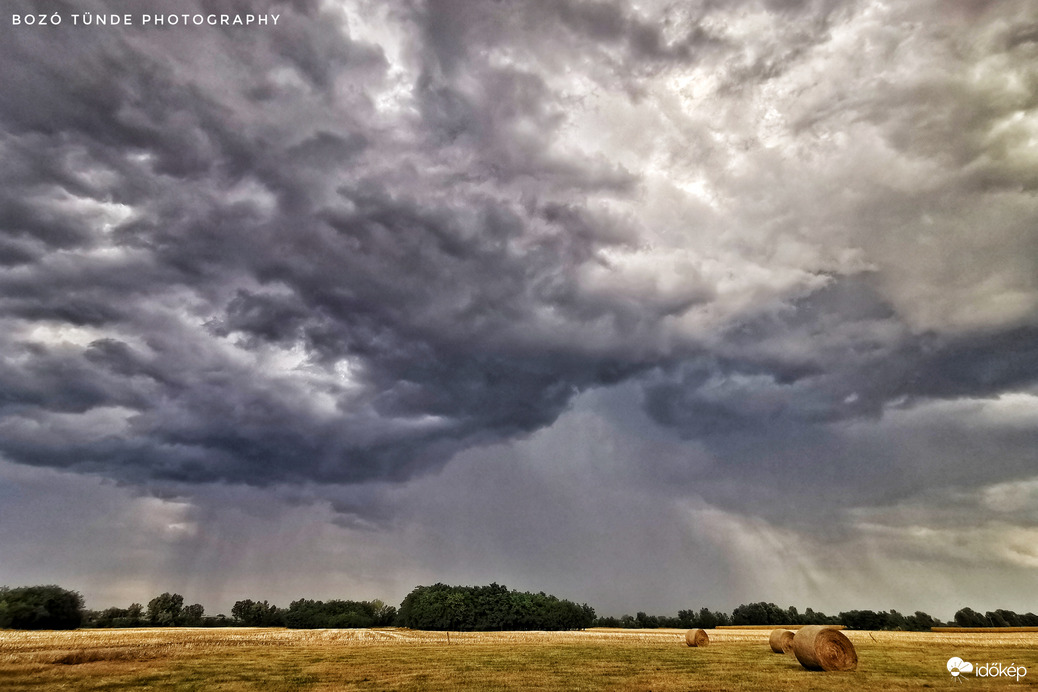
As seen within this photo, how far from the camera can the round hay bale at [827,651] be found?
3105 centimetres

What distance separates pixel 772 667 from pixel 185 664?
32.8 metres

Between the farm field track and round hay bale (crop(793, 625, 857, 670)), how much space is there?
2.25 ft

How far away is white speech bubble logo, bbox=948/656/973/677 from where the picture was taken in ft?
95.2

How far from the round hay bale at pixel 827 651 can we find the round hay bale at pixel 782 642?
823 cm

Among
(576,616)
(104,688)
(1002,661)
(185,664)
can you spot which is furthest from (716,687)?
(576,616)

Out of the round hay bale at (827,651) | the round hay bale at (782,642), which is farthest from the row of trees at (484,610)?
the round hay bale at (827,651)

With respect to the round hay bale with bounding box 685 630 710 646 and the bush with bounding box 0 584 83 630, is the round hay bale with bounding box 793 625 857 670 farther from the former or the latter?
the bush with bounding box 0 584 83 630

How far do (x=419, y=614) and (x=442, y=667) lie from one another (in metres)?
74.8

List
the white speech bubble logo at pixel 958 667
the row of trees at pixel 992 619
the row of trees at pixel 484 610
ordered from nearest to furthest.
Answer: the white speech bubble logo at pixel 958 667
the row of trees at pixel 484 610
the row of trees at pixel 992 619

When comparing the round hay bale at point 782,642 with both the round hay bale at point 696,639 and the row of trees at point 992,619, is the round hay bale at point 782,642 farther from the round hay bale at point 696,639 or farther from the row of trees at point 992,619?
the row of trees at point 992,619

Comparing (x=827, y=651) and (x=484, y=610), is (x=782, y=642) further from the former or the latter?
(x=484, y=610)

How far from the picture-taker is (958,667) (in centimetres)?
3031

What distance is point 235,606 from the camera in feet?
420

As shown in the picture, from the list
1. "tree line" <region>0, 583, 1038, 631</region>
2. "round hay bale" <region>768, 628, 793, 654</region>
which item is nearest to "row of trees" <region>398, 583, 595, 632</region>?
"tree line" <region>0, 583, 1038, 631</region>
